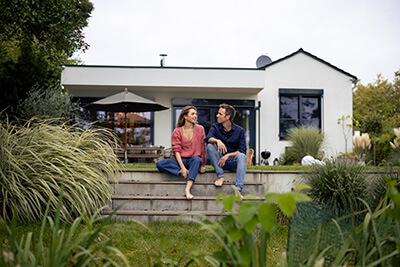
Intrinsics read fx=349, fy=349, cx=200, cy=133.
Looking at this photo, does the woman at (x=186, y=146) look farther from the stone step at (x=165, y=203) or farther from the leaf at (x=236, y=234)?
the leaf at (x=236, y=234)

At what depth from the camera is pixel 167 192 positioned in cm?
462

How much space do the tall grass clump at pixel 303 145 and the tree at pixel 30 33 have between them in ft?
21.3

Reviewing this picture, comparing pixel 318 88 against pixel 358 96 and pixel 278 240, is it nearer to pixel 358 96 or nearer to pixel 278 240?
pixel 278 240

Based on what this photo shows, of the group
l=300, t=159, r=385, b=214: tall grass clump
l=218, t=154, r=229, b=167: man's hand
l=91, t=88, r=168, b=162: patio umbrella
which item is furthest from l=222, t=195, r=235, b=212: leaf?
l=91, t=88, r=168, b=162: patio umbrella

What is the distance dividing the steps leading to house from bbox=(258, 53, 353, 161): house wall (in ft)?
21.2

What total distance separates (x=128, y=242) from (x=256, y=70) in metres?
8.82

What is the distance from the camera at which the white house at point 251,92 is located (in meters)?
10.6

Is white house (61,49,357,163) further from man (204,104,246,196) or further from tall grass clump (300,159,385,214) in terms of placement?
tall grass clump (300,159,385,214)

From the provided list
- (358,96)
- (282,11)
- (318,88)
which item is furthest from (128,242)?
(358,96)

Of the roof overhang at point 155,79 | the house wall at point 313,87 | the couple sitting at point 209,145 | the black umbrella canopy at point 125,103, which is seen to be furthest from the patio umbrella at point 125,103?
the house wall at point 313,87

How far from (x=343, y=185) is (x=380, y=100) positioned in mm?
22196

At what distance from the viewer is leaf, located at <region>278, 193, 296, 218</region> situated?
1.05 meters

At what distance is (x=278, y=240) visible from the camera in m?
3.36

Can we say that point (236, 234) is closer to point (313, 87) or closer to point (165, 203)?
point (165, 203)
